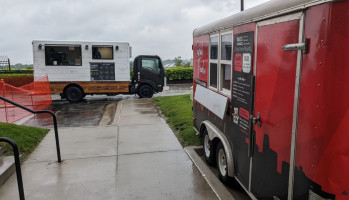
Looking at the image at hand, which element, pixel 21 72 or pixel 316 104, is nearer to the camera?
pixel 316 104

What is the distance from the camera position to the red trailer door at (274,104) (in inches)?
110

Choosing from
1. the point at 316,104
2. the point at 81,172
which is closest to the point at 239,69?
the point at 316,104

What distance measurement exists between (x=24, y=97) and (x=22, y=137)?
5.82m

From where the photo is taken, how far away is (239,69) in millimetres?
3963

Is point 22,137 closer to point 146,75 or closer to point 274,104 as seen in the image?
point 274,104

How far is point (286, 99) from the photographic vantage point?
2.84 metres

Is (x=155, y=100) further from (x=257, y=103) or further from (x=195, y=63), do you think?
(x=257, y=103)

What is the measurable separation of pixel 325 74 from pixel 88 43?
13.6 m

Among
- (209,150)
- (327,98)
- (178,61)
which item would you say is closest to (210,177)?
(209,150)

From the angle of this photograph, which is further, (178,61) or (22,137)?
(178,61)

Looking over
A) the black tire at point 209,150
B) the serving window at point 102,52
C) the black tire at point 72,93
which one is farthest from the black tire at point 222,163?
the black tire at point 72,93

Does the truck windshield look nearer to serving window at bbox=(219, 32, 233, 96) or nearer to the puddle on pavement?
the puddle on pavement

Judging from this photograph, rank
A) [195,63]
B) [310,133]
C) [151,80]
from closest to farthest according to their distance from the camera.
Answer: [310,133] < [195,63] < [151,80]

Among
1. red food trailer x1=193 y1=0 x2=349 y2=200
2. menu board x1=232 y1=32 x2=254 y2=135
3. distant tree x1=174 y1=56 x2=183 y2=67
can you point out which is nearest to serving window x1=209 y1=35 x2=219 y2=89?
red food trailer x1=193 y1=0 x2=349 y2=200
